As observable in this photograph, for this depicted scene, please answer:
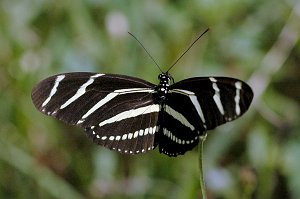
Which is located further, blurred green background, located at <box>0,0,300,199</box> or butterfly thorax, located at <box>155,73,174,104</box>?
blurred green background, located at <box>0,0,300,199</box>

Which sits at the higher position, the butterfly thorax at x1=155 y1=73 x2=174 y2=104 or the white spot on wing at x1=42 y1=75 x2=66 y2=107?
the butterfly thorax at x1=155 y1=73 x2=174 y2=104

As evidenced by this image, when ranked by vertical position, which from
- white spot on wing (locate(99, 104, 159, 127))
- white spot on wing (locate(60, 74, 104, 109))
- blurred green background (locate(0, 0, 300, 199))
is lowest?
white spot on wing (locate(99, 104, 159, 127))

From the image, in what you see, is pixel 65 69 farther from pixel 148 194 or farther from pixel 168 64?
pixel 148 194

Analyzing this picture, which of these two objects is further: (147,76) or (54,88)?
(147,76)

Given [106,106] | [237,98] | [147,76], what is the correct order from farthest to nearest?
1. [147,76]
2. [106,106]
3. [237,98]

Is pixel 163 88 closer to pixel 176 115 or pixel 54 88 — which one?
pixel 176 115

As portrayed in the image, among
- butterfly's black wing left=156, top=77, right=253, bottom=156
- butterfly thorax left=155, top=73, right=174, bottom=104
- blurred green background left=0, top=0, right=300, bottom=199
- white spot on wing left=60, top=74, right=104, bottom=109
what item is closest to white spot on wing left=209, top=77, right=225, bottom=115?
butterfly's black wing left=156, top=77, right=253, bottom=156

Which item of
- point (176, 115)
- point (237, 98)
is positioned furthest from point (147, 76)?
point (237, 98)

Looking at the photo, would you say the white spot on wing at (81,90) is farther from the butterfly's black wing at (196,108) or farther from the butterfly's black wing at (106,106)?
the butterfly's black wing at (196,108)

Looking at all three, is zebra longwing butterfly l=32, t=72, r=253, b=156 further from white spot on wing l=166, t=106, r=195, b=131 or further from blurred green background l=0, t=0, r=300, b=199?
blurred green background l=0, t=0, r=300, b=199
